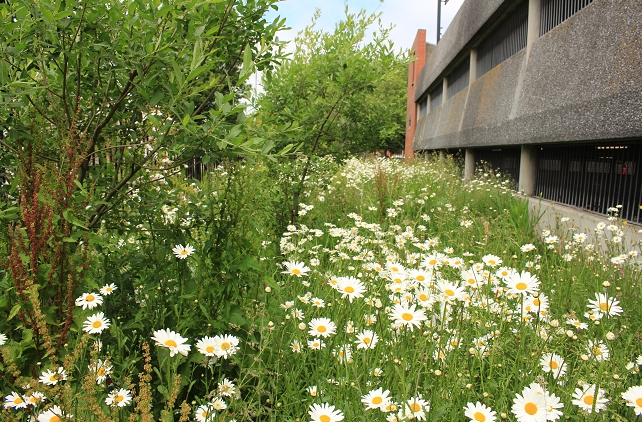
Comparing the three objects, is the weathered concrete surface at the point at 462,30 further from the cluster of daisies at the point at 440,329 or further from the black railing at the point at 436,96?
the cluster of daisies at the point at 440,329

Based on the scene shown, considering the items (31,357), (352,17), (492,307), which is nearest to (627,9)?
(352,17)

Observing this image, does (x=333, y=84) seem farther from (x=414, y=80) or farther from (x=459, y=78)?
(x=414, y=80)

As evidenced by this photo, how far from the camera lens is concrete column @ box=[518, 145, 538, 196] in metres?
8.09

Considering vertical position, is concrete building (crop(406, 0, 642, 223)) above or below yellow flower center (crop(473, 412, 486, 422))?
above

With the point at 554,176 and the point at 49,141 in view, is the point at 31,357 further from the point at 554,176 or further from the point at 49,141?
A: the point at 554,176

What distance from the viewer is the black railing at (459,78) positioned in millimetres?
14857

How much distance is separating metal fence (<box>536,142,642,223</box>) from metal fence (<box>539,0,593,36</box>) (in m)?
1.90

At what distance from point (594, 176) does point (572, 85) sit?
133 centimetres

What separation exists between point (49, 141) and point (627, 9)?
5205 millimetres

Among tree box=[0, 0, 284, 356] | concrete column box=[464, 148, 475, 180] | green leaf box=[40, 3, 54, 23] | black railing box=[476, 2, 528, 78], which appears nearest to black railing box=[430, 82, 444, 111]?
black railing box=[476, 2, 528, 78]

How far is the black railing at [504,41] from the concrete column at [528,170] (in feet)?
7.03

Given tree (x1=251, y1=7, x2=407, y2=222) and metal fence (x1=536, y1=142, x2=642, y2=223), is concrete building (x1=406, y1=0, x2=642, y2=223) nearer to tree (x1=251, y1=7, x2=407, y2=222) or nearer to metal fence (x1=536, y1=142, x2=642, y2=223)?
metal fence (x1=536, y1=142, x2=642, y2=223)

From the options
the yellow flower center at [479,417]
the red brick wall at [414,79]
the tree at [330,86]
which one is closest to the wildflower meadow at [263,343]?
the yellow flower center at [479,417]

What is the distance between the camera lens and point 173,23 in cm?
203
